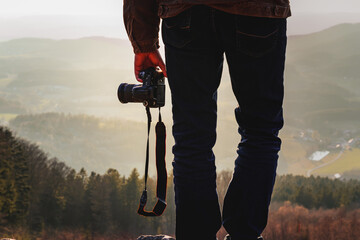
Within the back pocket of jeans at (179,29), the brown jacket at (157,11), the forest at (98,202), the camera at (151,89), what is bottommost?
the forest at (98,202)

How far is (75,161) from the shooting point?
40.7 m

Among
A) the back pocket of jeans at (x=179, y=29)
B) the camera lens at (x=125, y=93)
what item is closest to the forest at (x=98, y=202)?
the camera lens at (x=125, y=93)

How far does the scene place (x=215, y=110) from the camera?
1.56 m

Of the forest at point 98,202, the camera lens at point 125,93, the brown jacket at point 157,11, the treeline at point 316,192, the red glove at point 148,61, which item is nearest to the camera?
the brown jacket at point 157,11

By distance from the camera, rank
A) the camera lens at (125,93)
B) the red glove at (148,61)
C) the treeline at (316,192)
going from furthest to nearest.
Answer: the treeline at (316,192) < the camera lens at (125,93) < the red glove at (148,61)

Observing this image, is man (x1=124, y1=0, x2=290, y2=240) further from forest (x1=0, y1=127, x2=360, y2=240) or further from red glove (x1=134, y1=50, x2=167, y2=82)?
forest (x1=0, y1=127, x2=360, y2=240)

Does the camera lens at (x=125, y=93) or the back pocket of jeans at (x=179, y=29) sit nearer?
the back pocket of jeans at (x=179, y=29)

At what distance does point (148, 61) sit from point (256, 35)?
2.06ft

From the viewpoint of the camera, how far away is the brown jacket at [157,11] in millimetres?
1322

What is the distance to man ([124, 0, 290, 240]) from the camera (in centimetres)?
136

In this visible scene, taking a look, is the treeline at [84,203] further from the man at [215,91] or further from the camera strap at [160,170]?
the man at [215,91]

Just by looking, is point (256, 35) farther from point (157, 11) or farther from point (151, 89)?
point (151, 89)

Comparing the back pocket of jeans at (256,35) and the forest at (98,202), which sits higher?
the back pocket of jeans at (256,35)

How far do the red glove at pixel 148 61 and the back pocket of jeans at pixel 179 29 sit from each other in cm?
29
